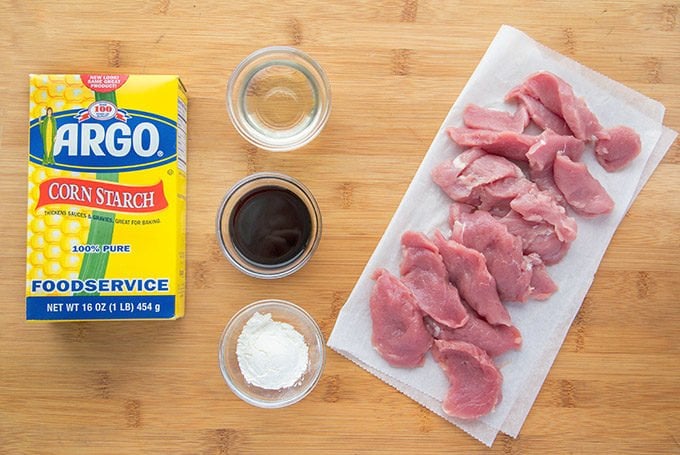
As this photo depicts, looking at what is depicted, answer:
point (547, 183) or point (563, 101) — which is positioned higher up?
point (563, 101)

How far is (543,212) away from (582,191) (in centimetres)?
13

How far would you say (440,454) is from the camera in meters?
1.67

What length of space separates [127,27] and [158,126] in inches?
13.0

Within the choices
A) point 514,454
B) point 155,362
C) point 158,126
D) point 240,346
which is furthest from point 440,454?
point 158,126

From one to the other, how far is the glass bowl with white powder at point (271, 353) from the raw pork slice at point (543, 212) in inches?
23.8

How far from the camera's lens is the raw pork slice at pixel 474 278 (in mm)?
1615

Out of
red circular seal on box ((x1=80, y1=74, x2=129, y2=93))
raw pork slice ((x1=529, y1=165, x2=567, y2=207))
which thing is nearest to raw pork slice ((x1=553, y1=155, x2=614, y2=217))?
raw pork slice ((x1=529, y1=165, x2=567, y2=207))

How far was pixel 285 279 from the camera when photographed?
5.45 feet

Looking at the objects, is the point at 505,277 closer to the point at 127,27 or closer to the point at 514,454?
the point at 514,454

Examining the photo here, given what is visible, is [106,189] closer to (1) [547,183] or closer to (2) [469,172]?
(2) [469,172]

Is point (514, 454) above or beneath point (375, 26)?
beneath

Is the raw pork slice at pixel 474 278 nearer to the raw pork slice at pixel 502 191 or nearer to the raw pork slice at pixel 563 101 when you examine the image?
the raw pork slice at pixel 502 191

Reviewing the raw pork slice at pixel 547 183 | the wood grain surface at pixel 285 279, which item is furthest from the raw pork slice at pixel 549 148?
the wood grain surface at pixel 285 279

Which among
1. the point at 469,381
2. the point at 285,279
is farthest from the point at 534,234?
the point at 285,279
